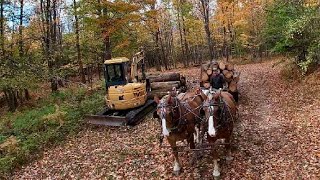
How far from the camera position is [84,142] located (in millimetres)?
13625

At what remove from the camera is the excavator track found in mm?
14570

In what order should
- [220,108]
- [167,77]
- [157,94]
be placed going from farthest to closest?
[167,77], [157,94], [220,108]

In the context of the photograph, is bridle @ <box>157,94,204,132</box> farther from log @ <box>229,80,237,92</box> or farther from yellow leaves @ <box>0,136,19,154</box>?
log @ <box>229,80,237,92</box>

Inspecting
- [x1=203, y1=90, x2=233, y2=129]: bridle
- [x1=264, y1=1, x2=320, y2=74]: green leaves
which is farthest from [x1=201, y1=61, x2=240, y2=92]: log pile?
[x1=203, y1=90, x2=233, y2=129]: bridle

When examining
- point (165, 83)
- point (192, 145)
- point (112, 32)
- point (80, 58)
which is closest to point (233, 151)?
point (192, 145)

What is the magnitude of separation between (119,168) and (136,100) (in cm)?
530

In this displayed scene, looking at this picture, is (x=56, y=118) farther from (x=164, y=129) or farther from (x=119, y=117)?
(x=164, y=129)

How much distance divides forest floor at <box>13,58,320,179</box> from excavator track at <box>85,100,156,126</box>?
0.33 m

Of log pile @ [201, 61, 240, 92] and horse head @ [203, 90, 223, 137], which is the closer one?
horse head @ [203, 90, 223, 137]

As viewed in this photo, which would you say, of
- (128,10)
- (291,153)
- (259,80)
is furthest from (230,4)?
(291,153)

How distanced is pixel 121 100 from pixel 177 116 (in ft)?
22.8

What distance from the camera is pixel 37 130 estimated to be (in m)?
14.8

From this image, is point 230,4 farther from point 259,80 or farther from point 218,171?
point 218,171

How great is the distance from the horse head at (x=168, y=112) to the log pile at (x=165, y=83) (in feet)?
32.2
